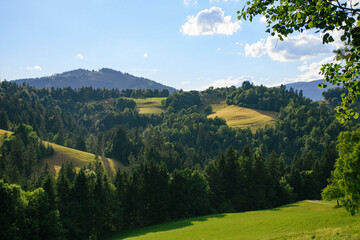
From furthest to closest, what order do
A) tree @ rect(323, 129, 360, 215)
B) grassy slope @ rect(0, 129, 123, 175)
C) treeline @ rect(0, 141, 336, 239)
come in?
grassy slope @ rect(0, 129, 123, 175), treeline @ rect(0, 141, 336, 239), tree @ rect(323, 129, 360, 215)

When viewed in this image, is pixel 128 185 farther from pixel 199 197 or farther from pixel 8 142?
pixel 8 142

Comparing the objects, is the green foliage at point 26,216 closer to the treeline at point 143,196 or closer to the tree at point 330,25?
the treeline at point 143,196

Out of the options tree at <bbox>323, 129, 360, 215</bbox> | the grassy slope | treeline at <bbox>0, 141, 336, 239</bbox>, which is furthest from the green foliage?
the grassy slope

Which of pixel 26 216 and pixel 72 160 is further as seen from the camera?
pixel 72 160

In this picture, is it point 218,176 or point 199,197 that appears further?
point 218,176

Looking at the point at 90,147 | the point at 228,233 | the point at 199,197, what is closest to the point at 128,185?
the point at 199,197

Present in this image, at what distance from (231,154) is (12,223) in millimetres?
55501

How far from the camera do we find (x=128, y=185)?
236 ft

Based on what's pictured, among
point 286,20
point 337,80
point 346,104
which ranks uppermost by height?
point 286,20

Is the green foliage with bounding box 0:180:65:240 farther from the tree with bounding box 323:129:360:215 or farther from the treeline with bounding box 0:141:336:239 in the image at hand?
the tree with bounding box 323:129:360:215

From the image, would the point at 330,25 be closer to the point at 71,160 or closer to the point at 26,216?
the point at 26,216

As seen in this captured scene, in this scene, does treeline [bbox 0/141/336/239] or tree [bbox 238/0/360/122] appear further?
treeline [bbox 0/141/336/239]

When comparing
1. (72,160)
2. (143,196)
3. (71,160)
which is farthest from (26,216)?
(72,160)

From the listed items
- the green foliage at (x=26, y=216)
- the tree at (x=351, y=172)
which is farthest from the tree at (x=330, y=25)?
the green foliage at (x=26, y=216)
